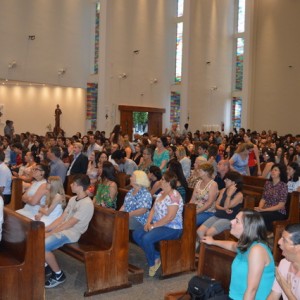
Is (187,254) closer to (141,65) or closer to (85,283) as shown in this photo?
(85,283)

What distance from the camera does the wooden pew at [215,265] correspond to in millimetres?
3908

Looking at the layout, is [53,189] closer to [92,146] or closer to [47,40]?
[92,146]

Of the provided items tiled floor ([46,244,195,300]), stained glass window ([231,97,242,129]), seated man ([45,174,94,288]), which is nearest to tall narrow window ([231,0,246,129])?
stained glass window ([231,97,242,129])

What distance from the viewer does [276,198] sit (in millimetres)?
6645

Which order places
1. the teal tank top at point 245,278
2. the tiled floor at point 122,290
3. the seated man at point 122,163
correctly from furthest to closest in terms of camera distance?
the seated man at point 122,163 → the tiled floor at point 122,290 → the teal tank top at point 245,278

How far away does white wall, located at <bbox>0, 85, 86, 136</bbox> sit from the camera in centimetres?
1969

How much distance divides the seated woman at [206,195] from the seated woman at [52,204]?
1902 millimetres

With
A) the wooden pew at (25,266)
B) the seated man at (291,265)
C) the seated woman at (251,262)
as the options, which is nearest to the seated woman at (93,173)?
the wooden pew at (25,266)

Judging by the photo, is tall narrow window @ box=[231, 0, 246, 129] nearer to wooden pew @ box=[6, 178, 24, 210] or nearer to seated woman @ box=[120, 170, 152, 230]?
wooden pew @ box=[6, 178, 24, 210]

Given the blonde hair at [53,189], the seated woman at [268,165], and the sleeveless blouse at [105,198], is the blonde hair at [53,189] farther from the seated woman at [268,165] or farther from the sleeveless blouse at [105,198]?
the seated woman at [268,165]

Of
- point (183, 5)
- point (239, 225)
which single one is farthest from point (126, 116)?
point (239, 225)

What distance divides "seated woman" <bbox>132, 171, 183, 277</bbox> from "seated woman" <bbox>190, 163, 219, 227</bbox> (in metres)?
0.78

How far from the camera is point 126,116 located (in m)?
21.3

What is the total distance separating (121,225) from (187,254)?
3.50ft
